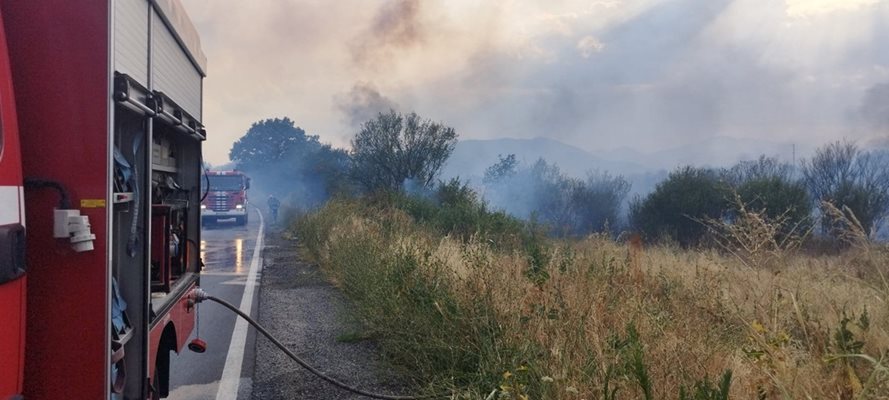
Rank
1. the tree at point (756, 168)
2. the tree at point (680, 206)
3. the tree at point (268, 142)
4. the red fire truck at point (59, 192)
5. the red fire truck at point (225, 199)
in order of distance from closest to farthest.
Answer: the red fire truck at point (59, 192), the tree at point (680, 206), the red fire truck at point (225, 199), the tree at point (756, 168), the tree at point (268, 142)

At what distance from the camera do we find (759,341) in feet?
10.0

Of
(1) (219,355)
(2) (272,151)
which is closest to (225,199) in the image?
(1) (219,355)

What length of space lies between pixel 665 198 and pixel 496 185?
48.5 feet

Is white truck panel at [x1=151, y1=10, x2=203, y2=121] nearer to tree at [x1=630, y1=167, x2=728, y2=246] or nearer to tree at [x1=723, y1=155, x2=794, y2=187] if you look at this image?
tree at [x1=630, y1=167, x2=728, y2=246]

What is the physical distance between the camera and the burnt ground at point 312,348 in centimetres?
518

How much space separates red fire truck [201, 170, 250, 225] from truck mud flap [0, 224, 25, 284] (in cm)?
2535

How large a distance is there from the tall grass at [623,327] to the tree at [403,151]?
Answer: 17.5 metres

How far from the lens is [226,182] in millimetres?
28406

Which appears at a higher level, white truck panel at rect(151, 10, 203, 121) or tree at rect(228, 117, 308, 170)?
tree at rect(228, 117, 308, 170)

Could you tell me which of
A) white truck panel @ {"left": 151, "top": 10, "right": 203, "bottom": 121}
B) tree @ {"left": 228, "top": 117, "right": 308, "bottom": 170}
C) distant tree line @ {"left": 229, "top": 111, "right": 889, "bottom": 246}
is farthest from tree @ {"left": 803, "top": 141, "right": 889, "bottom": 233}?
tree @ {"left": 228, "top": 117, "right": 308, "bottom": 170}

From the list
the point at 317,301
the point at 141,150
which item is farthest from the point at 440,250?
the point at 141,150

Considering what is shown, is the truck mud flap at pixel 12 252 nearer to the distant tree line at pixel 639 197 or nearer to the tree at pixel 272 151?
the distant tree line at pixel 639 197

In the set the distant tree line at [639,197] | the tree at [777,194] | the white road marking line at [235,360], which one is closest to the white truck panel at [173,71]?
the white road marking line at [235,360]

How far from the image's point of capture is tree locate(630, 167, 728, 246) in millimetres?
24594
